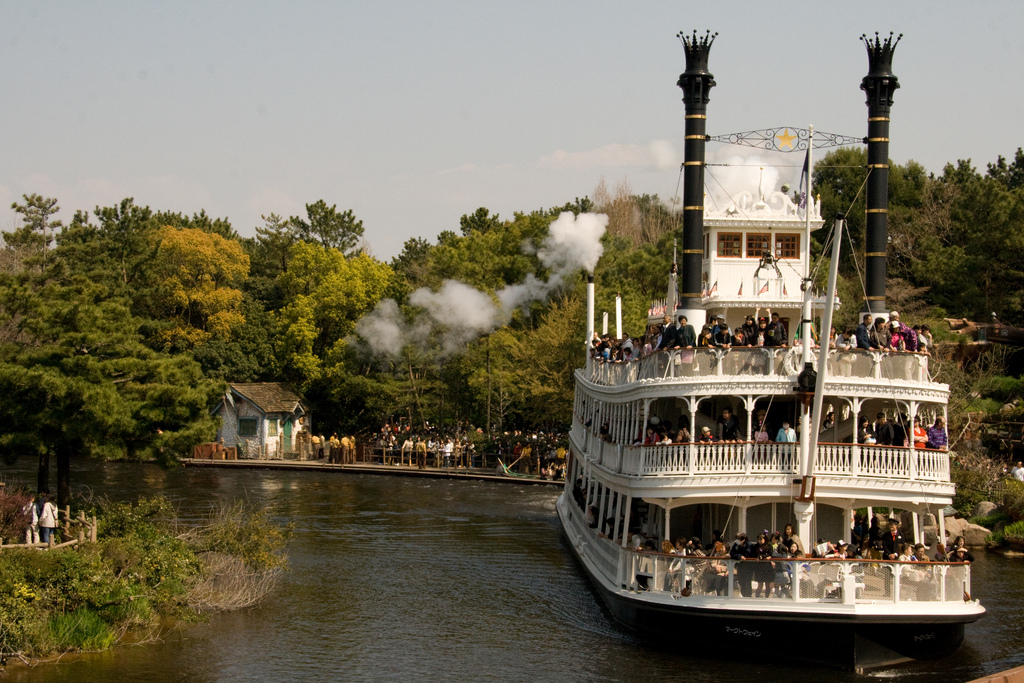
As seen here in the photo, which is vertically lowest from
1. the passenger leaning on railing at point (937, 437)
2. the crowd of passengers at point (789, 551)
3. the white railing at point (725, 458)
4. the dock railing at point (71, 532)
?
the dock railing at point (71, 532)

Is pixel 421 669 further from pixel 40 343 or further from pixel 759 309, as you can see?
pixel 40 343

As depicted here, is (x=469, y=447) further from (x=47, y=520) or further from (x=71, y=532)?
(x=47, y=520)

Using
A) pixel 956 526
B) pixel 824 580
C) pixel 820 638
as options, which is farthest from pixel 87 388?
pixel 956 526

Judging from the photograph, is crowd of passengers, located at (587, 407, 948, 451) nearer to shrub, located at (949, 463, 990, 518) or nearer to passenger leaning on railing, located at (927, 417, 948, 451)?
passenger leaning on railing, located at (927, 417, 948, 451)

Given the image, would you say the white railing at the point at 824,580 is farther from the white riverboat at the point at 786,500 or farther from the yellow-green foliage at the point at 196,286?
the yellow-green foliage at the point at 196,286

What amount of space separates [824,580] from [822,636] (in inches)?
37.3

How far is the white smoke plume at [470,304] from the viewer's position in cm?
6116

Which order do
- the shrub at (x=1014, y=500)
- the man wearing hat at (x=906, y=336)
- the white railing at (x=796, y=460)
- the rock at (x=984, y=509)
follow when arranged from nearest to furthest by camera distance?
the white railing at (x=796, y=460) → the man wearing hat at (x=906, y=336) → the shrub at (x=1014, y=500) → the rock at (x=984, y=509)

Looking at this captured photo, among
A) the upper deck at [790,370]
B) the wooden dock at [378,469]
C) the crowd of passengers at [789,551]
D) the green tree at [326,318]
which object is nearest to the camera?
the crowd of passengers at [789,551]

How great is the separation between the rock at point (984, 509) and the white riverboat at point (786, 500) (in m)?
13.6

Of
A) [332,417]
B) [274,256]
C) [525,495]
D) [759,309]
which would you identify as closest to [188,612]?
[759,309]

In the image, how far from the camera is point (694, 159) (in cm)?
2762

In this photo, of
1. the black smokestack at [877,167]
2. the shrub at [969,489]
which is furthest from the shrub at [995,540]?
the black smokestack at [877,167]

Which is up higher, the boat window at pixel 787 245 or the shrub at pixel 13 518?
the boat window at pixel 787 245
